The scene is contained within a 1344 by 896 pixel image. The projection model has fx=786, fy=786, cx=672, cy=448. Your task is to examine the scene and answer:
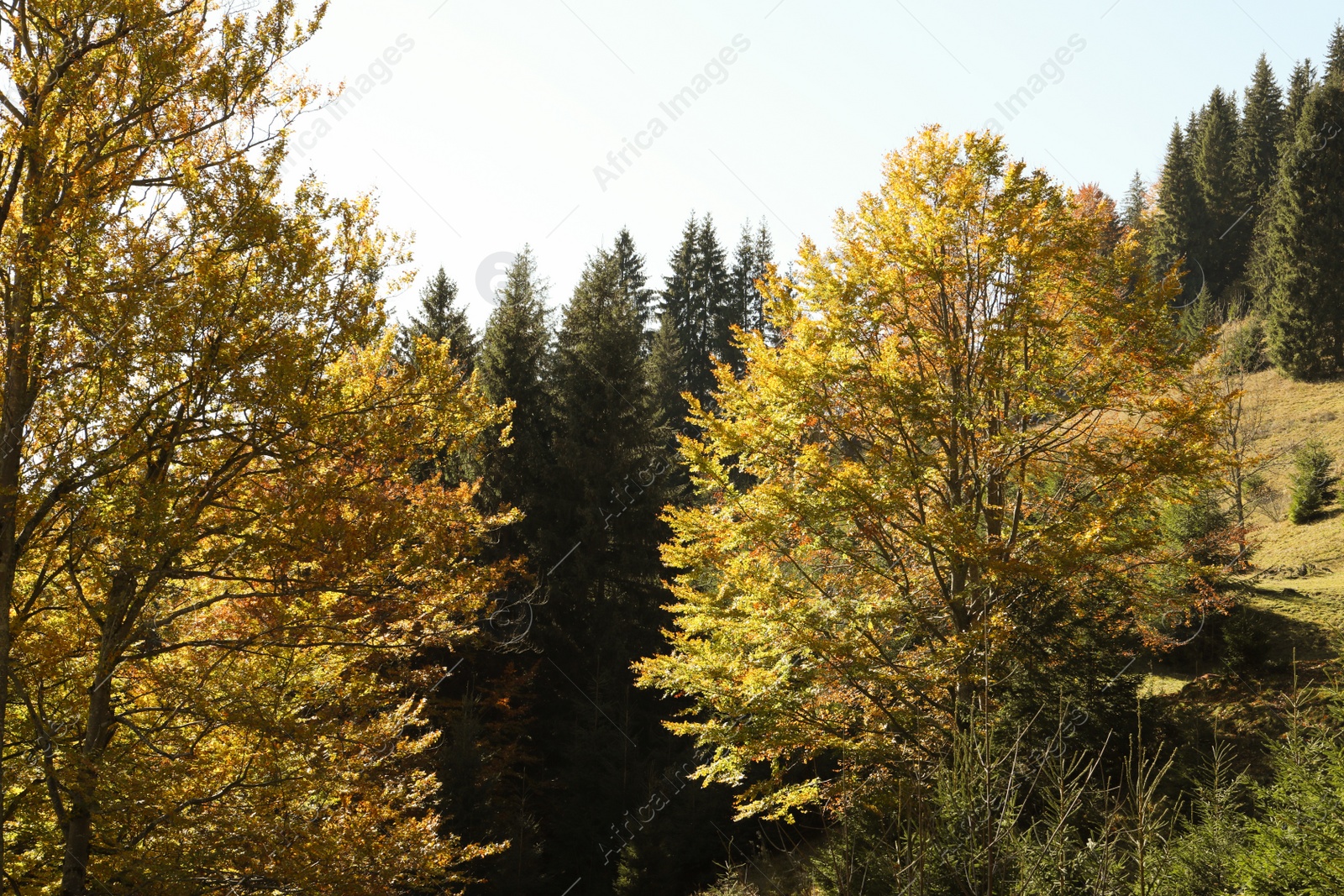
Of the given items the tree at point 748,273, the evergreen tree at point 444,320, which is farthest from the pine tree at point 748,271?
the evergreen tree at point 444,320

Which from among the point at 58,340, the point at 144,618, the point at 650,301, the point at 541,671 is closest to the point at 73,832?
the point at 144,618

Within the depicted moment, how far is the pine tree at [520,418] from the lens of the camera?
19125mm

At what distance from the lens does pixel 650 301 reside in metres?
44.2

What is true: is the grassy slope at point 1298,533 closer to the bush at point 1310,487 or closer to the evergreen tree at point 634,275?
the bush at point 1310,487

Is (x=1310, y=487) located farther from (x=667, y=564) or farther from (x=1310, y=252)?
(x=667, y=564)

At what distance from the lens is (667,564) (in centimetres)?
1012

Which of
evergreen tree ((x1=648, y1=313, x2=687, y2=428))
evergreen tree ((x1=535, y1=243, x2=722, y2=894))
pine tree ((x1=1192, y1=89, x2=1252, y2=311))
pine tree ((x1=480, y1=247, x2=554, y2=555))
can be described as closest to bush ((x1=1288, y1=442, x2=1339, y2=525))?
evergreen tree ((x1=535, y1=243, x2=722, y2=894))

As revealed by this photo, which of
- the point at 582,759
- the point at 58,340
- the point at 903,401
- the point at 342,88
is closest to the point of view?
the point at 58,340

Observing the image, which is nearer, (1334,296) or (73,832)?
(73,832)

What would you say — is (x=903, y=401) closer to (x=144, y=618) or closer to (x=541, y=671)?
(x=144, y=618)

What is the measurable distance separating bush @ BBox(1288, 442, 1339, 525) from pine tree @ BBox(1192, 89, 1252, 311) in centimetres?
2791

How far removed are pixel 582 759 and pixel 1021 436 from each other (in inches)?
467

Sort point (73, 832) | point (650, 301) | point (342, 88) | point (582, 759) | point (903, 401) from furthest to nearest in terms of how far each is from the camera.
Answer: point (650, 301), point (582, 759), point (903, 401), point (342, 88), point (73, 832)

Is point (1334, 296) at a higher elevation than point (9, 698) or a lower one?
higher
